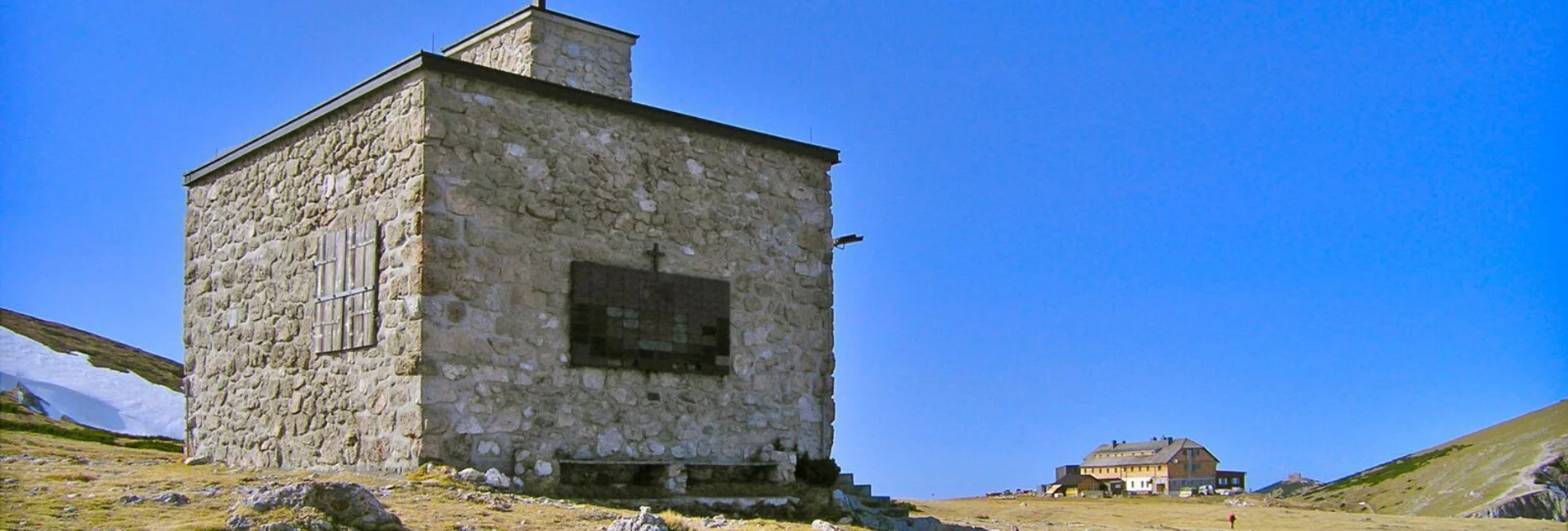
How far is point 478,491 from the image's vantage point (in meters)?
13.2

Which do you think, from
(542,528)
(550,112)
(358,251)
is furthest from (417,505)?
(550,112)

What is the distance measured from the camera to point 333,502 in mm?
10180

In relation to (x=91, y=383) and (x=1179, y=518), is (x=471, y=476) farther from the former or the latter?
(x=1179, y=518)

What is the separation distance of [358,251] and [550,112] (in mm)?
2426

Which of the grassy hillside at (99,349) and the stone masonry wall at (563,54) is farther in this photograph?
the grassy hillside at (99,349)

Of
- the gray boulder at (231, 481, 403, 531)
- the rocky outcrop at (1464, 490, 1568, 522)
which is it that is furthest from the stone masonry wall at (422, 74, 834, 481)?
the rocky outcrop at (1464, 490, 1568, 522)

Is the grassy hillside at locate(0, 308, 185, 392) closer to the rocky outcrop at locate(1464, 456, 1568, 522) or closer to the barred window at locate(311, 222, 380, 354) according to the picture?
the barred window at locate(311, 222, 380, 354)

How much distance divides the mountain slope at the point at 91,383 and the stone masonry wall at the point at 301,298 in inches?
318

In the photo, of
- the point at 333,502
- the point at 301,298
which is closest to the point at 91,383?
the point at 301,298

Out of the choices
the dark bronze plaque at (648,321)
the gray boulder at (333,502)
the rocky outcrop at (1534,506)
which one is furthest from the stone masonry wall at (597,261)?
the rocky outcrop at (1534,506)

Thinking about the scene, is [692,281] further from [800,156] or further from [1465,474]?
[1465,474]

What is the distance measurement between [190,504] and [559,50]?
25.9 feet

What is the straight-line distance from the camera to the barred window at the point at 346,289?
46.9ft

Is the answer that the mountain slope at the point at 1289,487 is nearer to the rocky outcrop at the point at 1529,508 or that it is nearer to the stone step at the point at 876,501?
the rocky outcrop at the point at 1529,508
